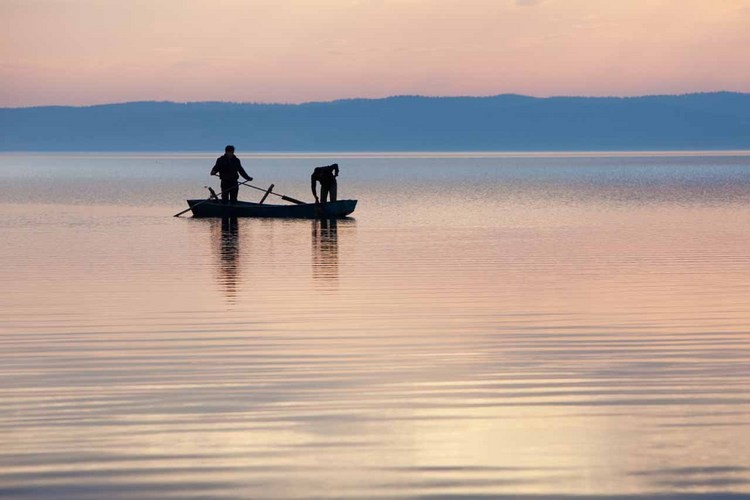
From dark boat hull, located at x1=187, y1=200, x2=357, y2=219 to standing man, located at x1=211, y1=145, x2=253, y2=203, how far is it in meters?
0.32

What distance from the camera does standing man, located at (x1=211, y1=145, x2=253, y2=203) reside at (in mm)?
36125

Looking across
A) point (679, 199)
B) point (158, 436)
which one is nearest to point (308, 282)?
point (158, 436)

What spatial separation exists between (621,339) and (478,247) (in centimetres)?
1377

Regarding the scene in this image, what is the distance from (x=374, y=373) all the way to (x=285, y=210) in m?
25.7

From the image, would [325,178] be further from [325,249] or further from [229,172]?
[325,249]

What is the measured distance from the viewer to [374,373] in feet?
37.6

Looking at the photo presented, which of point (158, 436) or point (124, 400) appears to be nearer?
point (158, 436)

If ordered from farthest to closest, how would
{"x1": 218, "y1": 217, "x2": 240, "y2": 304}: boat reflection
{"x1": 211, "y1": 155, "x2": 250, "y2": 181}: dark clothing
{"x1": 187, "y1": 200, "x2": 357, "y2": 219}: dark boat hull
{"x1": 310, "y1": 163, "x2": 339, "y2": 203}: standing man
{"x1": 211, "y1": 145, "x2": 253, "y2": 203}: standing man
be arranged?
{"x1": 187, "y1": 200, "x2": 357, "y2": 219}: dark boat hull
{"x1": 211, "y1": 155, "x2": 250, "y2": 181}: dark clothing
{"x1": 211, "y1": 145, "x2": 253, "y2": 203}: standing man
{"x1": 310, "y1": 163, "x2": 339, "y2": 203}: standing man
{"x1": 218, "y1": 217, "x2": 240, "y2": 304}: boat reflection

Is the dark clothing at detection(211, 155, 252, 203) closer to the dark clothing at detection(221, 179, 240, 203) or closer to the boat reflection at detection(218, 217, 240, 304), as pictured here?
the dark clothing at detection(221, 179, 240, 203)

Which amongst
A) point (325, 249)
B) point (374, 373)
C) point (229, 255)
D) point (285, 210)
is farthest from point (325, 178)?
point (374, 373)

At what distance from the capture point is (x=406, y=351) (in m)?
12.7

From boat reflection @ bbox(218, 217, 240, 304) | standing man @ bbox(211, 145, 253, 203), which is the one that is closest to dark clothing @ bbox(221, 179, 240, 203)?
standing man @ bbox(211, 145, 253, 203)

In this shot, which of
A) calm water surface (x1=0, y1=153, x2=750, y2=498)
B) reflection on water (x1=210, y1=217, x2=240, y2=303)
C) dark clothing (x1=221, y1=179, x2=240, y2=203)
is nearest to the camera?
calm water surface (x1=0, y1=153, x2=750, y2=498)

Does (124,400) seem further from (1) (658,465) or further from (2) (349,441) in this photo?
(1) (658,465)
